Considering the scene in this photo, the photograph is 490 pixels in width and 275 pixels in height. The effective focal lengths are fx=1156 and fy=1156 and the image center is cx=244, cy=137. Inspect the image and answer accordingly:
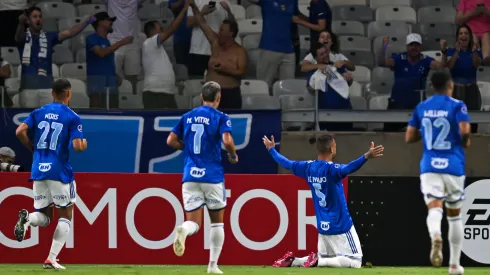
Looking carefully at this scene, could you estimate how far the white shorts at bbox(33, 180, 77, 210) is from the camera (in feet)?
39.8

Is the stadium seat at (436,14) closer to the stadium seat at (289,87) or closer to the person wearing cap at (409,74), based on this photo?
the person wearing cap at (409,74)

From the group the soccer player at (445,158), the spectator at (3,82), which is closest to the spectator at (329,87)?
the spectator at (3,82)

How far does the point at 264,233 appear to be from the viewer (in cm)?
1534

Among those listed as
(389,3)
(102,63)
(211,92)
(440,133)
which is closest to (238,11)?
(389,3)

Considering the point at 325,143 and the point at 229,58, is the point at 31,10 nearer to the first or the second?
the point at 229,58

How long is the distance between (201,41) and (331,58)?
2.08 m

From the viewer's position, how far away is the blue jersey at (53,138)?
39.6 ft

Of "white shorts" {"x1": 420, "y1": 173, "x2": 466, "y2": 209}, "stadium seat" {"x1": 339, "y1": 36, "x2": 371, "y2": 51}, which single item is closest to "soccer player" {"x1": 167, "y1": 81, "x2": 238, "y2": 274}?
"white shorts" {"x1": 420, "y1": 173, "x2": 466, "y2": 209}

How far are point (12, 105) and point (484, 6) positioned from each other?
302 inches

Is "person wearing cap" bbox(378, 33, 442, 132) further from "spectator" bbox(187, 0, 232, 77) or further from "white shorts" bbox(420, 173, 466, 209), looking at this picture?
"white shorts" bbox(420, 173, 466, 209)

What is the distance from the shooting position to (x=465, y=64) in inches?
685

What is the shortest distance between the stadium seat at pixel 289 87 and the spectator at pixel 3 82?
396cm

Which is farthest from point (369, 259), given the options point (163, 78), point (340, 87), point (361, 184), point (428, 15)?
point (428, 15)

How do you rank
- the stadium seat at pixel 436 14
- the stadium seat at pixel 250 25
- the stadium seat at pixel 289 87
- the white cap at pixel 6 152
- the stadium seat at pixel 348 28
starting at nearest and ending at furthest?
the white cap at pixel 6 152 < the stadium seat at pixel 289 87 < the stadium seat at pixel 250 25 < the stadium seat at pixel 348 28 < the stadium seat at pixel 436 14
